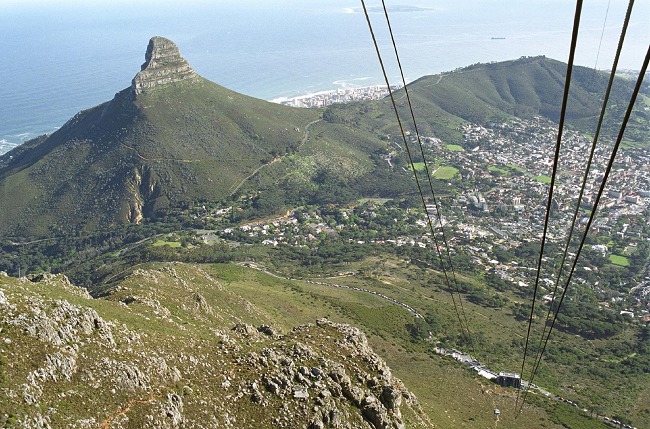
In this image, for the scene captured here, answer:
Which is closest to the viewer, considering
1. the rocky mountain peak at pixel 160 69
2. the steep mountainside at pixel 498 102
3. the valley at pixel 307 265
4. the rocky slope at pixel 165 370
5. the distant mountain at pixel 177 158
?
the rocky slope at pixel 165 370

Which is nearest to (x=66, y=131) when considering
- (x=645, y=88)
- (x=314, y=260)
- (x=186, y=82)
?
(x=186, y=82)

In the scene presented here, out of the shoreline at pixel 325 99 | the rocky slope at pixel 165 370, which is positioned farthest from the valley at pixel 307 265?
the shoreline at pixel 325 99

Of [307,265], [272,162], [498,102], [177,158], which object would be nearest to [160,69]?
[177,158]

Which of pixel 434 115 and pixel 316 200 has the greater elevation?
pixel 434 115

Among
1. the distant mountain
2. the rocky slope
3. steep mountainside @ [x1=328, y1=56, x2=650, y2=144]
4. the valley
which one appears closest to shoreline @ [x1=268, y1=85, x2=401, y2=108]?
steep mountainside @ [x1=328, y1=56, x2=650, y2=144]

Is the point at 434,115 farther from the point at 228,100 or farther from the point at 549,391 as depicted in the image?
the point at 549,391

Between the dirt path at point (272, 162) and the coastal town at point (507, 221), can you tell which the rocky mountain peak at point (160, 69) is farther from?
the coastal town at point (507, 221)
